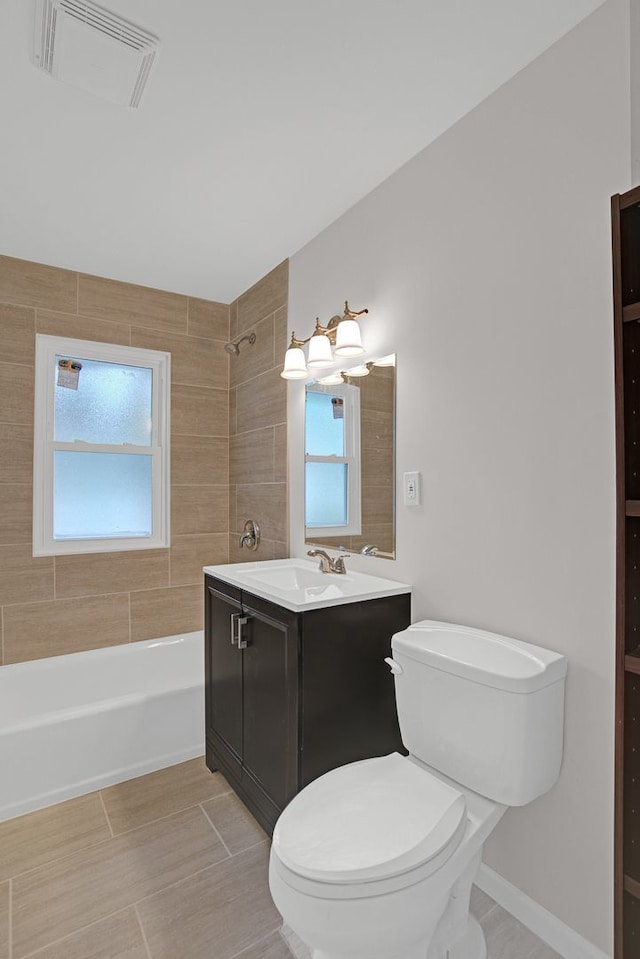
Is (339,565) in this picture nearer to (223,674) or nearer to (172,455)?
(223,674)

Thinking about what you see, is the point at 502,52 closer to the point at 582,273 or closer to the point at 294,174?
the point at 582,273

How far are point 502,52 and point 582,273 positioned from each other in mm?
694

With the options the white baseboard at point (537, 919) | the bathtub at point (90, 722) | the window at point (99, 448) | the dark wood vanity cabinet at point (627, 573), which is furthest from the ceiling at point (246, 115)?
the white baseboard at point (537, 919)

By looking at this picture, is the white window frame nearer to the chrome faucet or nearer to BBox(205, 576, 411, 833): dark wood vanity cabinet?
the chrome faucet

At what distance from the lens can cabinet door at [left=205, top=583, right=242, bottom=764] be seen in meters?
1.99

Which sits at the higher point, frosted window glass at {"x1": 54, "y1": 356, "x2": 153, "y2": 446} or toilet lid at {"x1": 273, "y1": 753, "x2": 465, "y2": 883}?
frosted window glass at {"x1": 54, "y1": 356, "x2": 153, "y2": 446}

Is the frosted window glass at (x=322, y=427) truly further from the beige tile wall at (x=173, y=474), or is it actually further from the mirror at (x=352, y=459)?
the beige tile wall at (x=173, y=474)

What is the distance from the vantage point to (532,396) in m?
1.45

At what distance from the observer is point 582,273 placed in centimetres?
133

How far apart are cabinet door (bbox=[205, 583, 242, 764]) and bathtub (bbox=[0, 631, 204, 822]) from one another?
0.60 feet

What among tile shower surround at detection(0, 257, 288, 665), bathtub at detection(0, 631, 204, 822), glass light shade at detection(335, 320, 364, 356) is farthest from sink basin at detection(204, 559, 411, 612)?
glass light shade at detection(335, 320, 364, 356)

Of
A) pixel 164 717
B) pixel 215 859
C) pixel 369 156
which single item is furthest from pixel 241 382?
pixel 215 859

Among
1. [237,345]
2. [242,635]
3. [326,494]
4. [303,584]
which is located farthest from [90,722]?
[237,345]

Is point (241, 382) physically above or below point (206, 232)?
below
